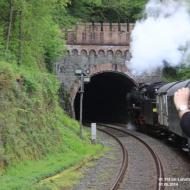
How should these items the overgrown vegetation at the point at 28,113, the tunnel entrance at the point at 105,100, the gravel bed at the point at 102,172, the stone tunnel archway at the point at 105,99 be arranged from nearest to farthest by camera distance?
the overgrown vegetation at the point at 28,113 < the gravel bed at the point at 102,172 < the stone tunnel archway at the point at 105,99 < the tunnel entrance at the point at 105,100

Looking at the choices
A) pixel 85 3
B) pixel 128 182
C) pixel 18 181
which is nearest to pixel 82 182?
pixel 128 182

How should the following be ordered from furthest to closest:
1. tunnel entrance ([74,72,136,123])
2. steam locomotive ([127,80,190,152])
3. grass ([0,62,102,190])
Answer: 1. tunnel entrance ([74,72,136,123])
2. steam locomotive ([127,80,190,152])
3. grass ([0,62,102,190])

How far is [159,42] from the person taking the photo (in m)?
33.3

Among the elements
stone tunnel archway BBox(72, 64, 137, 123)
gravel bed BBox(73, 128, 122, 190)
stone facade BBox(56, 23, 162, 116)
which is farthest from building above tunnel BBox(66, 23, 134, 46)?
gravel bed BBox(73, 128, 122, 190)

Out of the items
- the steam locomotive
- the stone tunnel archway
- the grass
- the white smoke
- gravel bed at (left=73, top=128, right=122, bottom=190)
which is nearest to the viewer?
the grass

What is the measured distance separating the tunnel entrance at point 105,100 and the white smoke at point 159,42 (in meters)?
4.80

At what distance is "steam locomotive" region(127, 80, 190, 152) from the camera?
1742 centimetres

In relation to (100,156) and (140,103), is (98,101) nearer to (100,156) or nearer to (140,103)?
(140,103)

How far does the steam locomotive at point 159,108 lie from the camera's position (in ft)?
57.1

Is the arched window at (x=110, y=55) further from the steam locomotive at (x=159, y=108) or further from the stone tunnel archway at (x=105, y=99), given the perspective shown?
the stone tunnel archway at (x=105, y=99)

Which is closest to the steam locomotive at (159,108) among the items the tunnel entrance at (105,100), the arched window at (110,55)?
the arched window at (110,55)

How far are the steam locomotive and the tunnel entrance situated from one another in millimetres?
6291

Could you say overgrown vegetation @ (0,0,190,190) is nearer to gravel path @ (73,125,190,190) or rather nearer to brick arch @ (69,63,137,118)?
gravel path @ (73,125,190,190)

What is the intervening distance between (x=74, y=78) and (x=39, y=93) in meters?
17.6
